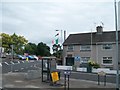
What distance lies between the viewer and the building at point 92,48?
1583 inches

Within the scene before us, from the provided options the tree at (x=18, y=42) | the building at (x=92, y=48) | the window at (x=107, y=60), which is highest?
the tree at (x=18, y=42)

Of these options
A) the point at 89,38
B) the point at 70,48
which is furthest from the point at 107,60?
the point at 70,48

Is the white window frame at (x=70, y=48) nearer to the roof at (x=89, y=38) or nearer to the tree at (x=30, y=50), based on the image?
the roof at (x=89, y=38)

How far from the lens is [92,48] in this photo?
42.2 m

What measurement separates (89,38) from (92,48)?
2748 mm

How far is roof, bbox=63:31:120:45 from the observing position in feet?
137

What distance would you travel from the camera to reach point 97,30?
1752 inches

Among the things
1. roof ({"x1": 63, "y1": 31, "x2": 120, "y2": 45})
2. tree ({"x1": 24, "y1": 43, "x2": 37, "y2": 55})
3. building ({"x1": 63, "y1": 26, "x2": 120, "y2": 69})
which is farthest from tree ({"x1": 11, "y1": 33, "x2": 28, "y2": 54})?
building ({"x1": 63, "y1": 26, "x2": 120, "y2": 69})

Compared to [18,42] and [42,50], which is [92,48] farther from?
[42,50]

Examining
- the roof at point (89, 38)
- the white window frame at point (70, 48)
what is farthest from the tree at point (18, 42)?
the white window frame at point (70, 48)

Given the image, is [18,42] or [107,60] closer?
[107,60]

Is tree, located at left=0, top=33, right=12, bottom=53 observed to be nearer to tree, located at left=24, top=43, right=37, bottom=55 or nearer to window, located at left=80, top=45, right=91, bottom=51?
tree, located at left=24, top=43, right=37, bottom=55

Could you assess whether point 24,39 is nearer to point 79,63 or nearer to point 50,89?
point 79,63

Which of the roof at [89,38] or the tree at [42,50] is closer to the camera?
the roof at [89,38]
